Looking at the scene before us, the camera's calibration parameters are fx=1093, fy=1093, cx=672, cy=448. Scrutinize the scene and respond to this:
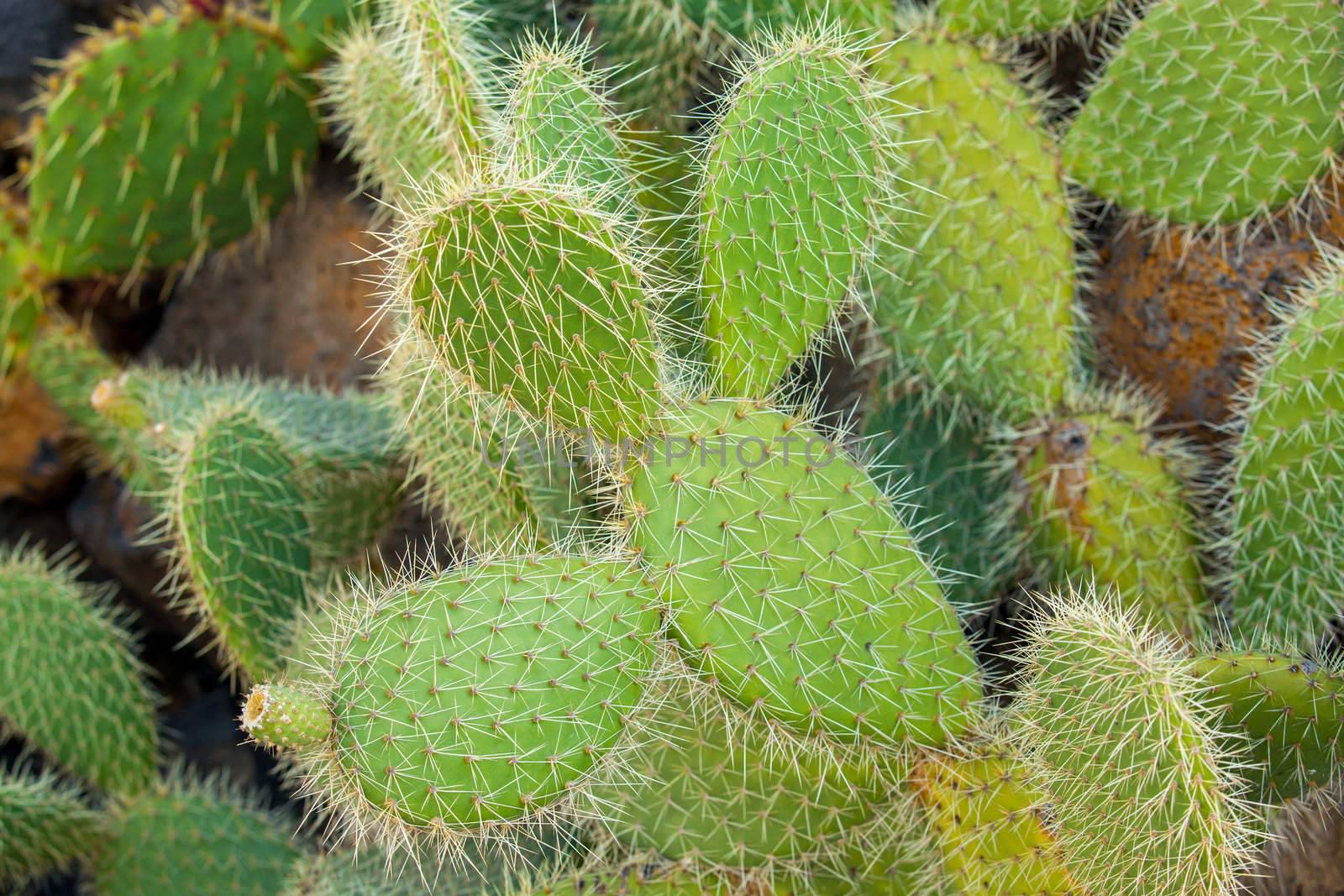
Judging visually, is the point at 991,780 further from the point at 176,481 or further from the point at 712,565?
the point at 176,481

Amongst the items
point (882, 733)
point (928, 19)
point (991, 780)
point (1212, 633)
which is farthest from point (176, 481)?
point (1212, 633)

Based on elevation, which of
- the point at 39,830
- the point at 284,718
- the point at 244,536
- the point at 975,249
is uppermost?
the point at 975,249

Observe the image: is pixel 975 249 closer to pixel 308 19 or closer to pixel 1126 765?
pixel 1126 765

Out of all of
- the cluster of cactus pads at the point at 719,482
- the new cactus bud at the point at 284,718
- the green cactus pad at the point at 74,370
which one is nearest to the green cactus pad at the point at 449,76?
the cluster of cactus pads at the point at 719,482

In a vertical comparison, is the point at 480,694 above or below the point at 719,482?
below

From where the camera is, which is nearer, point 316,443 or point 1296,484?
point 1296,484

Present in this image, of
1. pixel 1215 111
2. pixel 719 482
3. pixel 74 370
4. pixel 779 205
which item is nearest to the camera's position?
Answer: pixel 719 482

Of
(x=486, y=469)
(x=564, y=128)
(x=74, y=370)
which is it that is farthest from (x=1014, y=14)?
(x=74, y=370)

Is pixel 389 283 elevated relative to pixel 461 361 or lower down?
lower down
